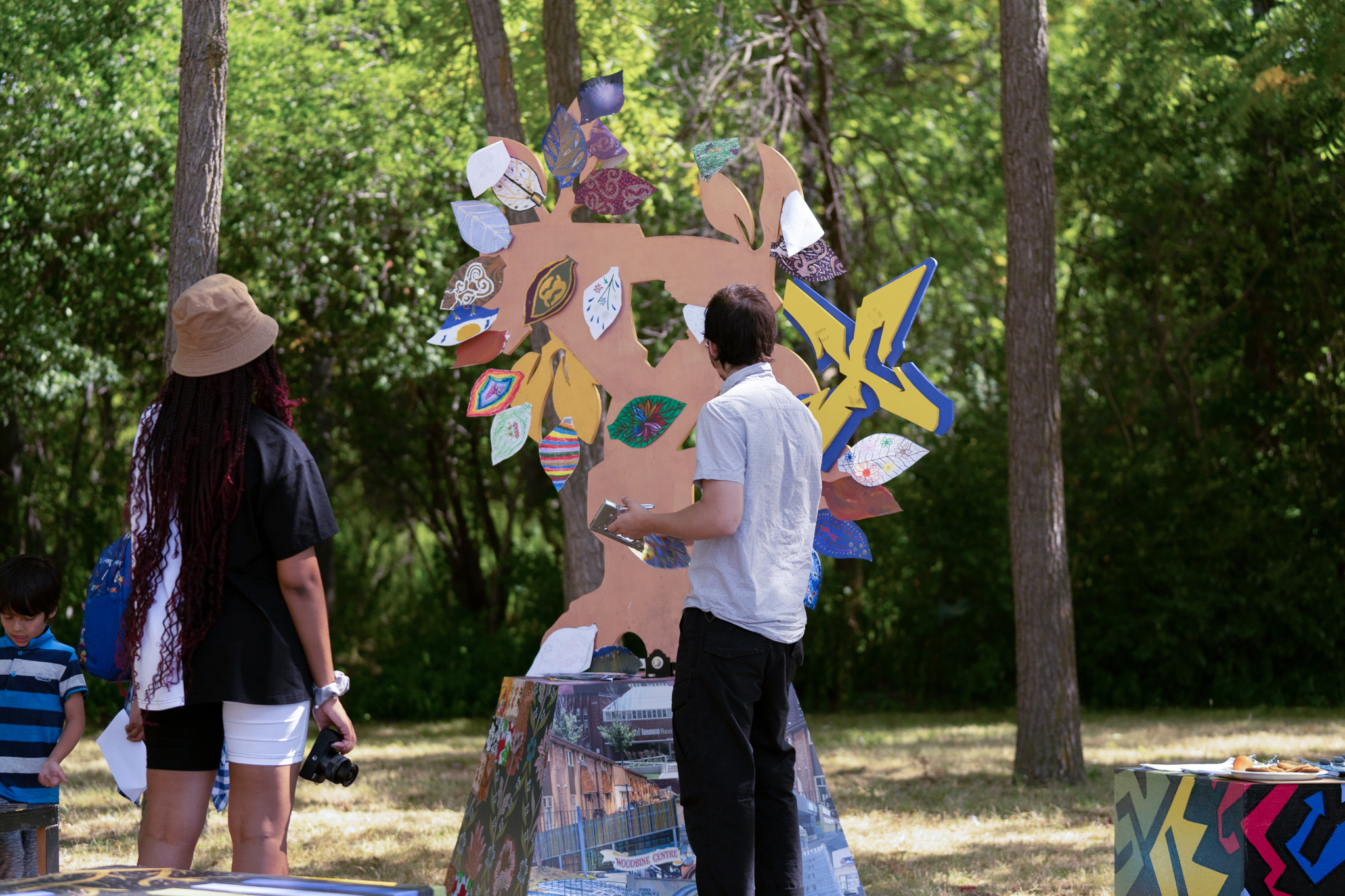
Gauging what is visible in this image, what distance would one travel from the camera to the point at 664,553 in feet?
12.7

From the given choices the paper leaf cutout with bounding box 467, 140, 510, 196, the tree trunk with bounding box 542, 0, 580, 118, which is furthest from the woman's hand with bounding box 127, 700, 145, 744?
the tree trunk with bounding box 542, 0, 580, 118

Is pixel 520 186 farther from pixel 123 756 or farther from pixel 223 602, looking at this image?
pixel 123 756

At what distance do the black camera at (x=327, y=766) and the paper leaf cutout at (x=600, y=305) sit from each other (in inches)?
72.7

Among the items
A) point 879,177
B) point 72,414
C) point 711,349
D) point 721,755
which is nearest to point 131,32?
point 72,414

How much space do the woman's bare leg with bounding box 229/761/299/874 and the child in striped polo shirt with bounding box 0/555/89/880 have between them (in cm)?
104

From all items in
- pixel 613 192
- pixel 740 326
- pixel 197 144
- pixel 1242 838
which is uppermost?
pixel 197 144

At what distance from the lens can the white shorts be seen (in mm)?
2414

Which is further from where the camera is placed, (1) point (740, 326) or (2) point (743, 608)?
(1) point (740, 326)

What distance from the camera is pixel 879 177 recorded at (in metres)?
10.5

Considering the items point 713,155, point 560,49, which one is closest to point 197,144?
point 713,155

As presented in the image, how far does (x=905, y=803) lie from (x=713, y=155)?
11.5ft

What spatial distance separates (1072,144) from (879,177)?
1.62 m

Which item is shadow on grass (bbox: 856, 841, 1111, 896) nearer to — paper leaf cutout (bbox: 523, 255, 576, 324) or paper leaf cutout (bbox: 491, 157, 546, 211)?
paper leaf cutout (bbox: 523, 255, 576, 324)

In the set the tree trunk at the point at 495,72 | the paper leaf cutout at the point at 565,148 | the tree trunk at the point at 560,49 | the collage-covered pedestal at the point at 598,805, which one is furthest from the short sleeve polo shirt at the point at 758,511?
the tree trunk at the point at 560,49
